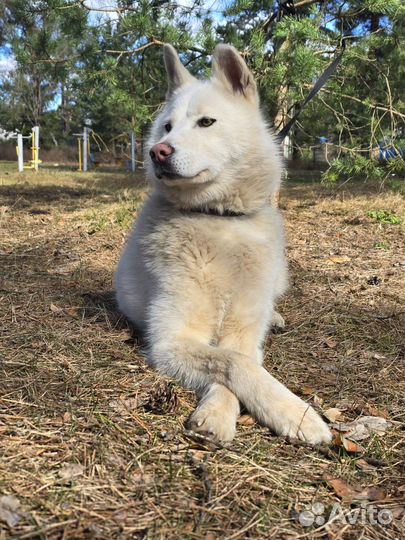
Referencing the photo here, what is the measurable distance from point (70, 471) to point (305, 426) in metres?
0.80

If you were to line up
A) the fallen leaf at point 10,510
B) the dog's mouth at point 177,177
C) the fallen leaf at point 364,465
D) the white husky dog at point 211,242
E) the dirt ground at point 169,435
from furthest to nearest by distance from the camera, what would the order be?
the dog's mouth at point 177,177
the white husky dog at point 211,242
the fallen leaf at point 364,465
the dirt ground at point 169,435
the fallen leaf at point 10,510

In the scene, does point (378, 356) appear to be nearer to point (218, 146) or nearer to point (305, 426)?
point (305, 426)

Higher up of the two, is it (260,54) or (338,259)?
(260,54)

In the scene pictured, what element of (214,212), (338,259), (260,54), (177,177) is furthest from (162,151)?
(260,54)

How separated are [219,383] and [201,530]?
77cm

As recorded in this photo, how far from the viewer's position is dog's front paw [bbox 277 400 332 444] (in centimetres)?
164

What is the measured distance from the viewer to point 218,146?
2.33 m

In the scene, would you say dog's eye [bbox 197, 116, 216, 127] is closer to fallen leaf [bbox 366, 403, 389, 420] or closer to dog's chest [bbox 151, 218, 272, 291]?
dog's chest [bbox 151, 218, 272, 291]

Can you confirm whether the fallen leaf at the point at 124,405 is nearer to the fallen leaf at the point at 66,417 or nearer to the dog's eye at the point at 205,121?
the fallen leaf at the point at 66,417

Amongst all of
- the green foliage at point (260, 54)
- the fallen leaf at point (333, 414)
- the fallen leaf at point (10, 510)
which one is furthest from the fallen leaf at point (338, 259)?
the fallen leaf at point (10, 510)

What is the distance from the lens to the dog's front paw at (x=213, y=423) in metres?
1.60

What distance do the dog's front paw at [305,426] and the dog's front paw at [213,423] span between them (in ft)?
0.61

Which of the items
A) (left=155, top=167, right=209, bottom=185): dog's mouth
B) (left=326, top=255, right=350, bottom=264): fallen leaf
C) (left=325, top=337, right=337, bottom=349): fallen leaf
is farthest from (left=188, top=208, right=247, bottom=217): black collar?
(left=326, top=255, right=350, bottom=264): fallen leaf

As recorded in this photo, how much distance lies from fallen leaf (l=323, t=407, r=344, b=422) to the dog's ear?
2017mm
